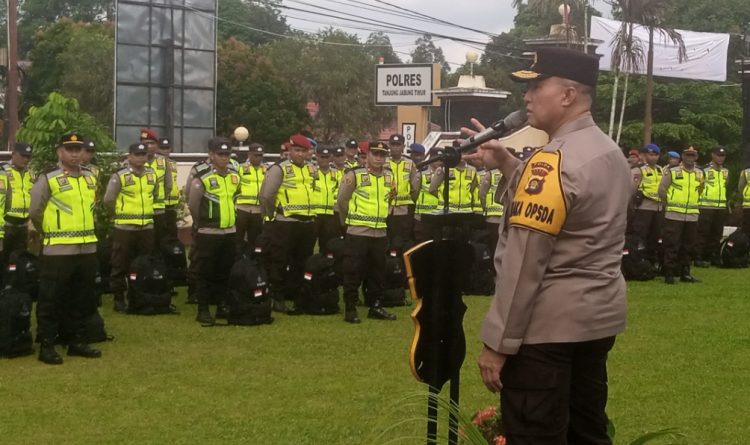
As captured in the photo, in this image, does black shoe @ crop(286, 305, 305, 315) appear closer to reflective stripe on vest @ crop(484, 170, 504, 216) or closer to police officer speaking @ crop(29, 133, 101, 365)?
police officer speaking @ crop(29, 133, 101, 365)

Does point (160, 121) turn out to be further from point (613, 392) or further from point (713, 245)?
point (613, 392)

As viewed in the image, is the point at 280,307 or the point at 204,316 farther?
the point at 280,307

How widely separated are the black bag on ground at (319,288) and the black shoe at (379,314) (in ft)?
1.81

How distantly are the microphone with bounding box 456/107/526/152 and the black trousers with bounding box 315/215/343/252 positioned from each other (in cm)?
924

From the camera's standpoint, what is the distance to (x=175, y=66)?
22844 millimetres

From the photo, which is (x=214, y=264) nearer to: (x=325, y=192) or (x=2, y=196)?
(x=325, y=192)

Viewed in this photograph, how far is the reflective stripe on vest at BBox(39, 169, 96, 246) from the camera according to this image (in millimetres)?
9477

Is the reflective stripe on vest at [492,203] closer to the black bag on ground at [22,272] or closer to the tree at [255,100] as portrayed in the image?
the black bag on ground at [22,272]

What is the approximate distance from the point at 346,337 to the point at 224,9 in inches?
2454

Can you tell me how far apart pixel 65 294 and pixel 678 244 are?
1006 cm

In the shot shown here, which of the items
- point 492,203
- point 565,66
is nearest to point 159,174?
point 492,203

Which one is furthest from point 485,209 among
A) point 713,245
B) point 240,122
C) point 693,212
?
point 240,122

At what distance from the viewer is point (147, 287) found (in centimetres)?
1243

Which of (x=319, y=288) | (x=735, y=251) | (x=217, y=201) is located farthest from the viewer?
(x=735, y=251)
